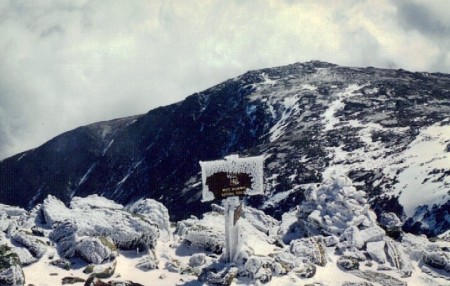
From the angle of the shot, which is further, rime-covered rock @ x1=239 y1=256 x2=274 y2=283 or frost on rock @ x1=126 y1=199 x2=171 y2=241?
frost on rock @ x1=126 y1=199 x2=171 y2=241

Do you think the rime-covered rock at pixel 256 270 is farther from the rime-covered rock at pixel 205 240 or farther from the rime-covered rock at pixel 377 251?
the rime-covered rock at pixel 377 251

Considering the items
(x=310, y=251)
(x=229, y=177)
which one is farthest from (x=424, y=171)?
(x=229, y=177)

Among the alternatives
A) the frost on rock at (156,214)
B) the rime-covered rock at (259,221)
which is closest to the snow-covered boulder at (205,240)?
the frost on rock at (156,214)

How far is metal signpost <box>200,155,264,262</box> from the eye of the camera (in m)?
41.7

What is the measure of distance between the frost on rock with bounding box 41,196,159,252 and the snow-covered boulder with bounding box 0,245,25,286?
5488mm

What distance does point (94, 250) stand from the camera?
38.6 metres

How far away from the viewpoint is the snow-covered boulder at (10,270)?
110ft

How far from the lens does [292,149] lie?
520 ft

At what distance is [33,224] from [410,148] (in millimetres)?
103183

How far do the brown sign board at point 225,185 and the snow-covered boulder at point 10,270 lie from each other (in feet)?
48.8

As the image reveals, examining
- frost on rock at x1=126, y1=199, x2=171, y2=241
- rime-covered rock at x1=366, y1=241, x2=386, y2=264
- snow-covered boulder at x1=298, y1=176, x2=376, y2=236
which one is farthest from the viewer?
snow-covered boulder at x1=298, y1=176, x2=376, y2=236

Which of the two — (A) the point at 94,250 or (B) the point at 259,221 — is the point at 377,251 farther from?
(A) the point at 94,250

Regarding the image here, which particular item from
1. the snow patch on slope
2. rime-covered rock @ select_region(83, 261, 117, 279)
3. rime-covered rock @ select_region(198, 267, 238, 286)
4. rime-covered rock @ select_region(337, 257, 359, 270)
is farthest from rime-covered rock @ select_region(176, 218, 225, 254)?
the snow patch on slope

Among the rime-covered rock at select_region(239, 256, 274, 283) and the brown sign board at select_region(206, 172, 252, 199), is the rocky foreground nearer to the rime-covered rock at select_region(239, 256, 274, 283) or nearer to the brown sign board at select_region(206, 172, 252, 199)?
the rime-covered rock at select_region(239, 256, 274, 283)
